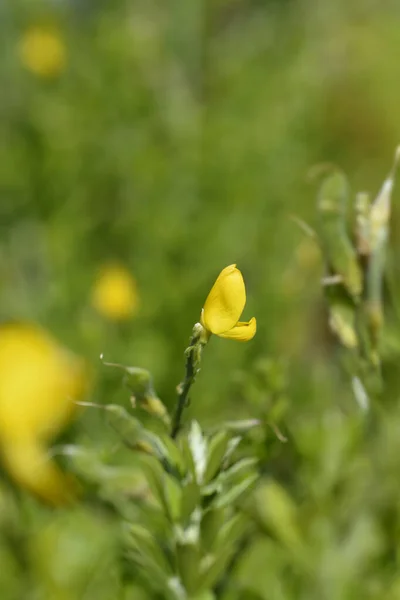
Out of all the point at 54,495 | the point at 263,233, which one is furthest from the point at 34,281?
the point at 54,495

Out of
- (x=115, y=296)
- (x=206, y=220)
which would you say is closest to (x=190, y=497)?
(x=115, y=296)

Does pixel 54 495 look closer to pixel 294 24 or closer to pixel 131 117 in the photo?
pixel 131 117

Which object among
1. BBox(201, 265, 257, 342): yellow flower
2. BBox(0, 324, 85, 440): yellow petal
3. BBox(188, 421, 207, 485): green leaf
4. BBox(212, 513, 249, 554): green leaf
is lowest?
BBox(212, 513, 249, 554): green leaf

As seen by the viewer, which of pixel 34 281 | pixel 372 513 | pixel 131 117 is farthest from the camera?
pixel 131 117

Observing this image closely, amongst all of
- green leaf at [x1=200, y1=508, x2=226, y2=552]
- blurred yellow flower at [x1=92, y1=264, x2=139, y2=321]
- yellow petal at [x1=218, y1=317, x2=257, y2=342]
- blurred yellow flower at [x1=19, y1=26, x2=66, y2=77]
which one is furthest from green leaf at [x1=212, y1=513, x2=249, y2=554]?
blurred yellow flower at [x1=19, y1=26, x2=66, y2=77]

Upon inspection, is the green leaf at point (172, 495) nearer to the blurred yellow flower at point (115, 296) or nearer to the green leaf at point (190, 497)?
the green leaf at point (190, 497)

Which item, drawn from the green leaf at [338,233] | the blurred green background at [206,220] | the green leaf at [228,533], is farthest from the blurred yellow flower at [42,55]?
the green leaf at [228,533]

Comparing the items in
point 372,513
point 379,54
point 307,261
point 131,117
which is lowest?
point 372,513

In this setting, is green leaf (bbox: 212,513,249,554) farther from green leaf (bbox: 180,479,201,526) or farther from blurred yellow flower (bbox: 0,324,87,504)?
blurred yellow flower (bbox: 0,324,87,504)
